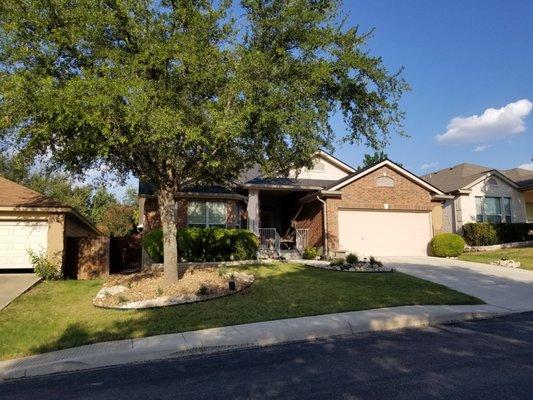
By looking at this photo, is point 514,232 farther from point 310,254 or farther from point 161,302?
point 161,302

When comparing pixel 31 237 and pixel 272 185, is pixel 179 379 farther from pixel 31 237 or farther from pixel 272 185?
pixel 272 185

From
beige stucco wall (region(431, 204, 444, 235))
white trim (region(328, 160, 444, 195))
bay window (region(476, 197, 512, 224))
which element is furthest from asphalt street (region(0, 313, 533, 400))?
bay window (region(476, 197, 512, 224))

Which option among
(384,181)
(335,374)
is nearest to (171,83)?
(335,374)

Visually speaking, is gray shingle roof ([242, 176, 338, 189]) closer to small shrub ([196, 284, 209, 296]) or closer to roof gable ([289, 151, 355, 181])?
roof gable ([289, 151, 355, 181])

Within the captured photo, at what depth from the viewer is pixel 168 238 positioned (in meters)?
13.6

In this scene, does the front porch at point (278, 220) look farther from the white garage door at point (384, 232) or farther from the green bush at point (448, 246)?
the green bush at point (448, 246)

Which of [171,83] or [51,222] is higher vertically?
[171,83]

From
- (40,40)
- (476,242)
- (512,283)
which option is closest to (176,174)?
(40,40)

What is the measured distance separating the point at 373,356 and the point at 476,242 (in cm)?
2188

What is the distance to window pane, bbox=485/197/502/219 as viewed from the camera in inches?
1121

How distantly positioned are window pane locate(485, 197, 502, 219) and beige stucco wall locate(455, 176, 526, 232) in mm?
275

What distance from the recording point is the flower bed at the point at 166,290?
11898 millimetres

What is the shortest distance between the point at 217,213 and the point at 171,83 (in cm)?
1123

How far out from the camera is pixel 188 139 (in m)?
10.7
